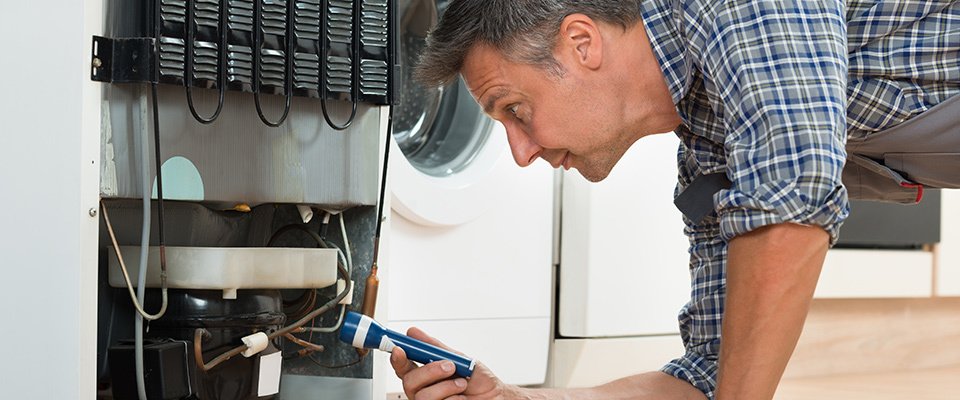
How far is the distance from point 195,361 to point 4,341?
0.18 meters

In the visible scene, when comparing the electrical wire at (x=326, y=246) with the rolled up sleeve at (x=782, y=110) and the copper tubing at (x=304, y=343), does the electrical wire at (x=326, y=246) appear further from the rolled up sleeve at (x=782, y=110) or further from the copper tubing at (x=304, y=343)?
the rolled up sleeve at (x=782, y=110)

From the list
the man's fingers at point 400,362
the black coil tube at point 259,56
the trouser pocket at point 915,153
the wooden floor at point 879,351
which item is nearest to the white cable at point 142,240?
the black coil tube at point 259,56

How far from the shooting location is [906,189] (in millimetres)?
1185

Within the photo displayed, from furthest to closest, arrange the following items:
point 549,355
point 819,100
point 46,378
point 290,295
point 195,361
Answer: point 549,355 → point 290,295 → point 195,361 → point 46,378 → point 819,100

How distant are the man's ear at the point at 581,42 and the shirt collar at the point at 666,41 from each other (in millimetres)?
47

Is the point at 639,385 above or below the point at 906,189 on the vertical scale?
below

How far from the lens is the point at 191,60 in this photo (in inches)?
41.6

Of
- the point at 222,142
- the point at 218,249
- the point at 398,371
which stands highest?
the point at 222,142

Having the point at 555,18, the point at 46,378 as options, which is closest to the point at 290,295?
the point at 46,378

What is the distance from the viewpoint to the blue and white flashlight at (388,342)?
1074mm

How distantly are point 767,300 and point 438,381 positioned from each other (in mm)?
376

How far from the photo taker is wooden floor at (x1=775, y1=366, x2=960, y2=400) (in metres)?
2.48

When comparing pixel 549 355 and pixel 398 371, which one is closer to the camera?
pixel 398 371

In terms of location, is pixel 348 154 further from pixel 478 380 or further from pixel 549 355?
pixel 549 355
